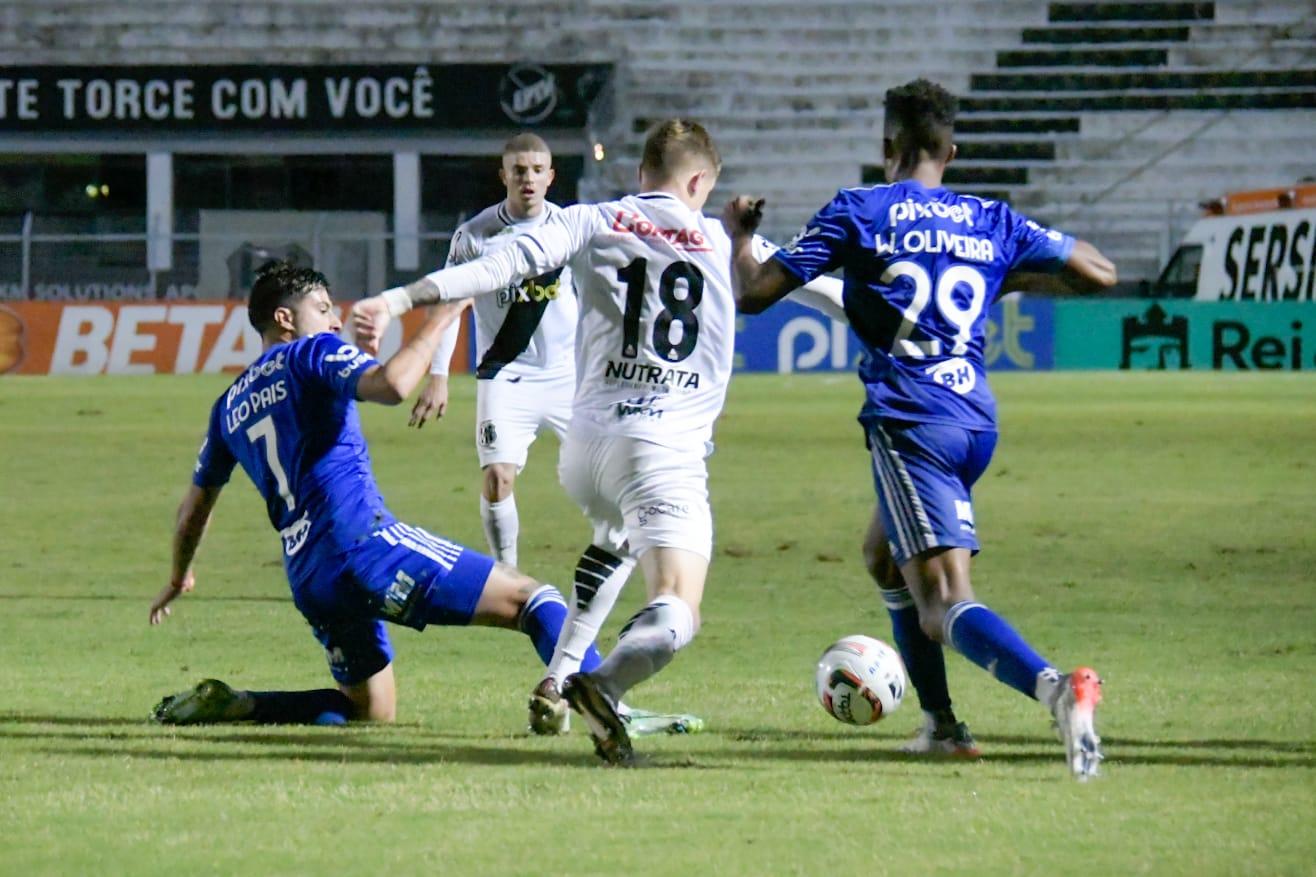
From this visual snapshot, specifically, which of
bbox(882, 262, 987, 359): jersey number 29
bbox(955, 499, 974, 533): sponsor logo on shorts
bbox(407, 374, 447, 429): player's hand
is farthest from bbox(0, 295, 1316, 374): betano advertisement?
bbox(955, 499, 974, 533): sponsor logo on shorts

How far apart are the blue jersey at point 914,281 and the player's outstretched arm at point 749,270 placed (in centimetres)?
5

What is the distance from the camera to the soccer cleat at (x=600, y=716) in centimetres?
561

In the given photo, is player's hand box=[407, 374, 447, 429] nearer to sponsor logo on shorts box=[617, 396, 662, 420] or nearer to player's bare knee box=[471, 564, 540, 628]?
player's bare knee box=[471, 564, 540, 628]

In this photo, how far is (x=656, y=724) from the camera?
644 cm

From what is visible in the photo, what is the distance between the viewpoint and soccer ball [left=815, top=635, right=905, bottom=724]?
20.4 feet

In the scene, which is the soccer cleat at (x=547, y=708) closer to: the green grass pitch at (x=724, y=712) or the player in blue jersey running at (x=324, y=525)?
the green grass pitch at (x=724, y=712)

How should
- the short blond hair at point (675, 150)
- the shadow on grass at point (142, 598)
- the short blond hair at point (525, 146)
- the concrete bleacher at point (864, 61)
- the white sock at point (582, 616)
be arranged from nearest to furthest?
the short blond hair at point (675, 150) < the white sock at point (582, 616) < the short blond hair at point (525, 146) < the shadow on grass at point (142, 598) < the concrete bleacher at point (864, 61)

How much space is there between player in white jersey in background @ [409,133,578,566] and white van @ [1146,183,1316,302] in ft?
70.5

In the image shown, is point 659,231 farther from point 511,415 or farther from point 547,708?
point 511,415

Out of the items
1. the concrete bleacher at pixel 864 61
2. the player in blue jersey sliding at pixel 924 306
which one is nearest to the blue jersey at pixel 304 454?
the player in blue jersey sliding at pixel 924 306

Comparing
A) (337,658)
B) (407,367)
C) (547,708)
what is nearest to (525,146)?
(337,658)

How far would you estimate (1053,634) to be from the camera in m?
8.77

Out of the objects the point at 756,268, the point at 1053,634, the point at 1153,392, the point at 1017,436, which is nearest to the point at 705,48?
the point at 1153,392

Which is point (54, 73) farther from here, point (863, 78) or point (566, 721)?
point (566, 721)
